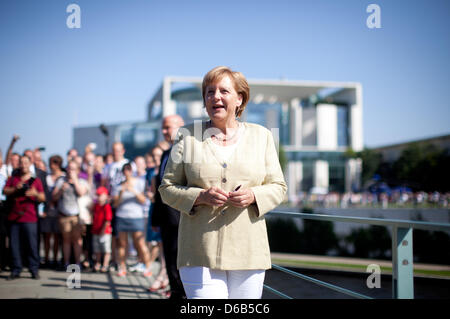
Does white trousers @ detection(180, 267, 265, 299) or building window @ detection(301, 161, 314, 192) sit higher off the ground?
white trousers @ detection(180, 267, 265, 299)

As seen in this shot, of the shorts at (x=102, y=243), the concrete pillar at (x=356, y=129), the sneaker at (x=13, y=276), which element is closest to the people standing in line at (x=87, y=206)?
the shorts at (x=102, y=243)

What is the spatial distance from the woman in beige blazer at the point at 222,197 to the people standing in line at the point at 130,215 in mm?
4099

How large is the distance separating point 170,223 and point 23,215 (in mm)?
2863

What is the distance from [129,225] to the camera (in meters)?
6.04

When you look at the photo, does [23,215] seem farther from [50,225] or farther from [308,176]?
[308,176]

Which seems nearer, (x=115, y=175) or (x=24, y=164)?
(x=24, y=164)

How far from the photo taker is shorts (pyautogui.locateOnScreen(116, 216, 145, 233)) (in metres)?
6.02

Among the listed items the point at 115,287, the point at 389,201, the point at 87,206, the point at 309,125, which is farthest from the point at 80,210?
the point at 309,125

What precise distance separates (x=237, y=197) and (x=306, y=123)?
247 feet

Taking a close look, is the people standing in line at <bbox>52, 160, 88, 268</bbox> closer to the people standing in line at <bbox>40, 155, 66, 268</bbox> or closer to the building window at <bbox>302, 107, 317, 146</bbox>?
the people standing in line at <bbox>40, 155, 66, 268</bbox>

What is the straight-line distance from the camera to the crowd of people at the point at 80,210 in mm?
5699

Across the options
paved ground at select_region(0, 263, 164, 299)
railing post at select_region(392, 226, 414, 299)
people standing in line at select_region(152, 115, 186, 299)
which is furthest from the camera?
paved ground at select_region(0, 263, 164, 299)

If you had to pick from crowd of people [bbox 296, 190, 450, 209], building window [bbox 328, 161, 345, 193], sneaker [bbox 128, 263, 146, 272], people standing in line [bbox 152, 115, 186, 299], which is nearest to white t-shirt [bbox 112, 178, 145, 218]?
sneaker [bbox 128, 263, 146, 272]
